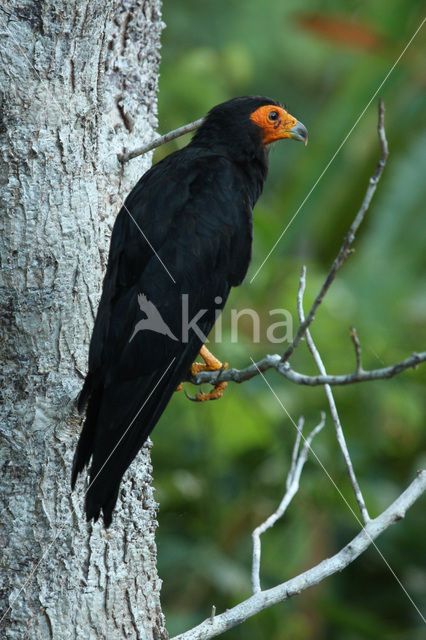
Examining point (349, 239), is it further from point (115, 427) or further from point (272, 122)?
point (272, 122)

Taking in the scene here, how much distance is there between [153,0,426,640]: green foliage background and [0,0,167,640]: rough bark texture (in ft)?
6.14

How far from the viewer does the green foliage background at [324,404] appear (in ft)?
14.5

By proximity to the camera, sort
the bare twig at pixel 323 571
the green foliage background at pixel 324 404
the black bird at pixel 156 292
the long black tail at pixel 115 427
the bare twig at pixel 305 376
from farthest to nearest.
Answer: the green foliage background at pixel 324 404
the black bird at pixel 156 292
the long black tail at pixel 115 427
the bare twig at pixel 323 571
the bare twig at pixel 305 376

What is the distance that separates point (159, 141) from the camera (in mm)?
2578

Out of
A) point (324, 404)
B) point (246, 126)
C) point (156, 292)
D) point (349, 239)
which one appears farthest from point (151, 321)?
point (324, 404)

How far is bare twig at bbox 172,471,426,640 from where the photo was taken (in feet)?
6.82

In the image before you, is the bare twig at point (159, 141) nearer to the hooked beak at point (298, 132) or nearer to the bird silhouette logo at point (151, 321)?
the bird silhouette logo at point (151, 321)

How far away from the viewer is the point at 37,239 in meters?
2.43

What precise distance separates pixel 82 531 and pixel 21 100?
1.42 m

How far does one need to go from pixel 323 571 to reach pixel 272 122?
2.11 meters

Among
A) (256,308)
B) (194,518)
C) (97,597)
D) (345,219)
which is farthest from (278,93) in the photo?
(97,597)

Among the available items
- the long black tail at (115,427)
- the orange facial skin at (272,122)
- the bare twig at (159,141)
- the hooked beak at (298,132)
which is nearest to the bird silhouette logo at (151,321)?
the long black tail at (115,427)

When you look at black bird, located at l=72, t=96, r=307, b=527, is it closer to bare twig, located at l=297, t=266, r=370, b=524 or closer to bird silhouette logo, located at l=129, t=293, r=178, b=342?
bird silhouette logo, located at l=129, t=293, r=178, b=342

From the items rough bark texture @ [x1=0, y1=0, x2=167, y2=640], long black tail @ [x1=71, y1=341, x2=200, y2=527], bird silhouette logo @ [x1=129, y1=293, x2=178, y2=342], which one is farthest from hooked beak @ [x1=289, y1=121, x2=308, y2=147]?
long black tail @ [x1=71, y1=341, x2=200, y2=527]
